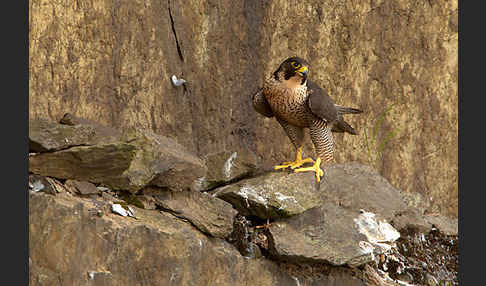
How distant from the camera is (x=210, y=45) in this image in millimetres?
6656

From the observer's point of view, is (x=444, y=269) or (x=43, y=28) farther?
(x=444, y=269)

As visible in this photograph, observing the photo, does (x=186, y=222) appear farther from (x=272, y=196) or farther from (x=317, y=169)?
(x=317, y=169)

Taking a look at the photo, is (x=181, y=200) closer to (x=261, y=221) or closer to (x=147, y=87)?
(x=261, y=221)

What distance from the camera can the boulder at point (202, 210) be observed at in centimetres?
513

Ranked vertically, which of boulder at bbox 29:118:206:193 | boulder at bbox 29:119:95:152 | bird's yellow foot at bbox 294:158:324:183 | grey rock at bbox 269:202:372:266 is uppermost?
boulder at bbox 29:119:95:152

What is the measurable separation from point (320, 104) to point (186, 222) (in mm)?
1548

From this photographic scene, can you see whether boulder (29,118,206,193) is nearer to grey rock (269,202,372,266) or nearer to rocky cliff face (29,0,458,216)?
rocky cliff face (29,0,458,216)

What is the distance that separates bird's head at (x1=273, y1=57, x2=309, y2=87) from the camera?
5.43m

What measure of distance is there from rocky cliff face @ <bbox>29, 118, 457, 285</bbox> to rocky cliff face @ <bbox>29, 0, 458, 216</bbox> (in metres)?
0.28

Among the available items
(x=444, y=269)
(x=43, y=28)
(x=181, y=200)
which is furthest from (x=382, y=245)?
(x=43, y=28)

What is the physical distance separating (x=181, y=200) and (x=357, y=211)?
2.06 meters

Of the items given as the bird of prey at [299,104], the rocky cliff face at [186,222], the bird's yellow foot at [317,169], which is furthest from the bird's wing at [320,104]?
the rocky cliff face at [186,222]

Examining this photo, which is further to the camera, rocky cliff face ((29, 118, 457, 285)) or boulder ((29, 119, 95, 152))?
boulder ((29, 119, 95, 152))

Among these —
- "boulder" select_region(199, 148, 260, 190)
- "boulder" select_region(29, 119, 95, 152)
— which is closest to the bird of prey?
"boulder" select_region(199, 148, 260, 190)
